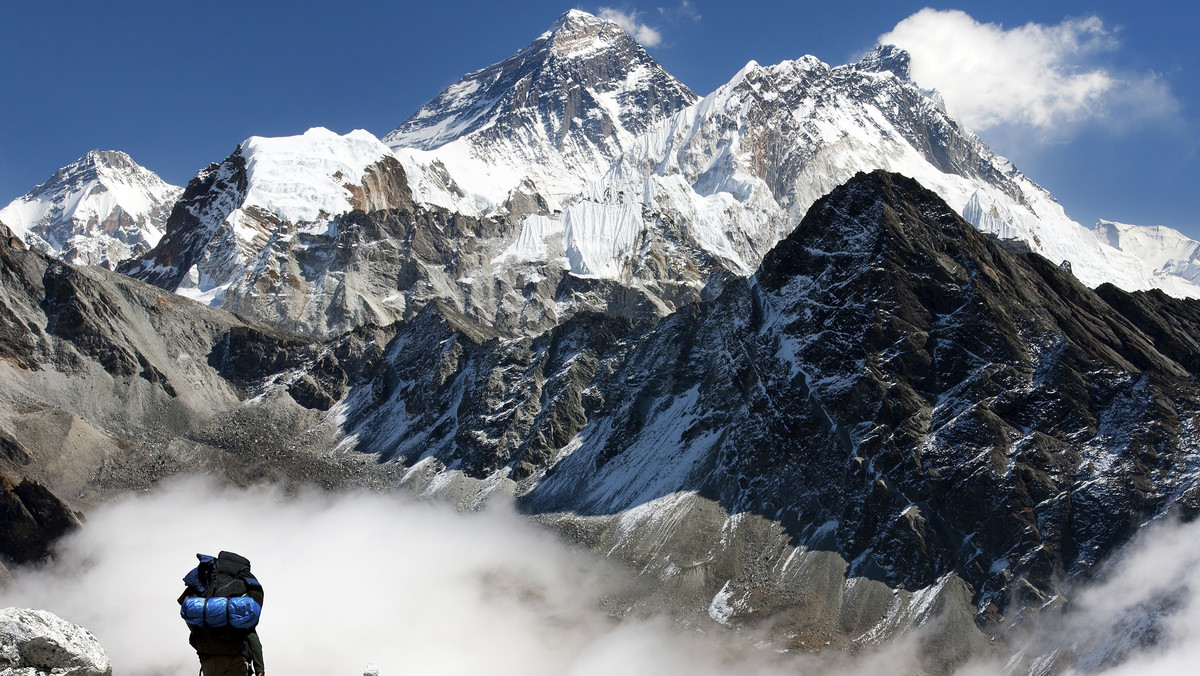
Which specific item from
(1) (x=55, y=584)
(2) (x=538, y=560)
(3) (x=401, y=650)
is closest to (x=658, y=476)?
(2) (x=538, y=560)

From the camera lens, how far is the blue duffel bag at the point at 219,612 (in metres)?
17.7

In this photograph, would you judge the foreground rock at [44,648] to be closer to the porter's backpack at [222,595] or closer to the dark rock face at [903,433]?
the porter's backpack at [222,595]

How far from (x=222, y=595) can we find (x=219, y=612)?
311mm

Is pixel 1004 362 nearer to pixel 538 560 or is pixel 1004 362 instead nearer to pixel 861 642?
pixel 861 642

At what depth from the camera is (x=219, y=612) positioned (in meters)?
17.8

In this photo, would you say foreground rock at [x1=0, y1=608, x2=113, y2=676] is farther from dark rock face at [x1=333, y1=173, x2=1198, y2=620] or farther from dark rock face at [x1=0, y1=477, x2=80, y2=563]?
dark rock face at [x1=0, y1=477, x2=80, y2=563]

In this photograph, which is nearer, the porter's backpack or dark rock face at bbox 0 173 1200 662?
the porter's backpack

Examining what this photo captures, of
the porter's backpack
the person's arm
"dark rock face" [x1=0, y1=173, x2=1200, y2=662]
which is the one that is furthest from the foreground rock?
"dark rock face" [x1=0, y1=173, x2=1200, y2=662]

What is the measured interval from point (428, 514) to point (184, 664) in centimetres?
6049

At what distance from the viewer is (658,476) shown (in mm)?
175125

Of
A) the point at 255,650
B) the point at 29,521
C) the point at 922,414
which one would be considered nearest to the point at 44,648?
the point at 255,650

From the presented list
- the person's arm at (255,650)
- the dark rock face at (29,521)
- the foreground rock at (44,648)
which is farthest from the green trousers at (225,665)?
the dark rock face at (29,521)

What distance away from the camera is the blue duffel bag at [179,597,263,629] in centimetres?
1773

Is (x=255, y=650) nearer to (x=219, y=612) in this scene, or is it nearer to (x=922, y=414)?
(x=219, y=612)
